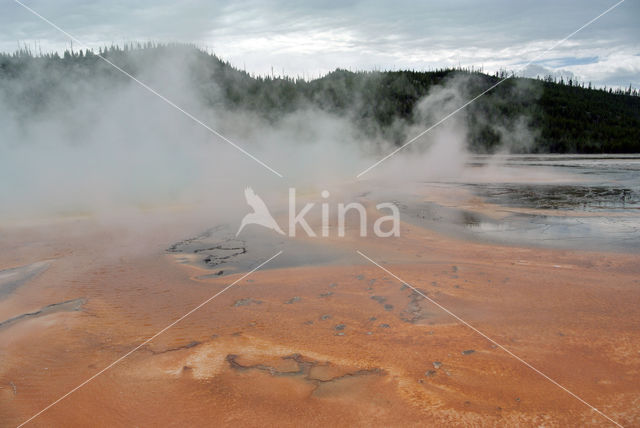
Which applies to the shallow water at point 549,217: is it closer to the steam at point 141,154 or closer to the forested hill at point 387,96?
the steam at point 141,154

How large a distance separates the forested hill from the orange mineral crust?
644 inches

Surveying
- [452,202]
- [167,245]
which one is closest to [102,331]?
[167,245]

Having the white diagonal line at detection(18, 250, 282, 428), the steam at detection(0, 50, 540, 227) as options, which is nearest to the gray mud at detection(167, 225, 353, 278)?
the white diagonal line at detection(18, 250, 282, 428)

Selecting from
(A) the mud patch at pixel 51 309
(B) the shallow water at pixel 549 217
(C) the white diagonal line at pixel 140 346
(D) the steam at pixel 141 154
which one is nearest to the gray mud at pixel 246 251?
(C) the white diagonal line at pixel 140 346

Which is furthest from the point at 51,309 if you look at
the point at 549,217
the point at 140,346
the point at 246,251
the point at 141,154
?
the point at 141,154

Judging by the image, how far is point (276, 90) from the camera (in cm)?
4666

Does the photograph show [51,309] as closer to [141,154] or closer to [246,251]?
[246,251]

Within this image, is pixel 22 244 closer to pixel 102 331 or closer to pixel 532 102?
pixel 102 331

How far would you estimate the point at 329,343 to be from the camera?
3189mm

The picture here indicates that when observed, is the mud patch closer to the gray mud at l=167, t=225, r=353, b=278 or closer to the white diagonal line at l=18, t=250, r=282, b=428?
the white diagonal line at l=18, t=250, r=282, b=428

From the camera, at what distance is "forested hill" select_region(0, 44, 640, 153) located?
2105 cm

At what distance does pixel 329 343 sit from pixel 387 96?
2207 inches

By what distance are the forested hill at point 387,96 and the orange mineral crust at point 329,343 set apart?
16346mm

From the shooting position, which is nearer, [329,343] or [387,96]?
[329,343]
